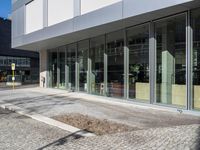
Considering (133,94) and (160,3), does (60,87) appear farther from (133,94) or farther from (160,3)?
(160,3)

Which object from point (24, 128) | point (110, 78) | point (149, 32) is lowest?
point (24, 128)

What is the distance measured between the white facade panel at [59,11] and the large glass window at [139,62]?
4.14 metres

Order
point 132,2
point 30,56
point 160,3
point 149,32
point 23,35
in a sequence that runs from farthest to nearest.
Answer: point 30,56
point 23,35
point 149,32
point 132,2
point 160,3

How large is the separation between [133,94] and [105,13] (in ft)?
13.5

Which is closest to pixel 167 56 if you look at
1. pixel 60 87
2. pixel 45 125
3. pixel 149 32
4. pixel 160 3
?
pixel 149 32

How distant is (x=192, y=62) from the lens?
10.9 m

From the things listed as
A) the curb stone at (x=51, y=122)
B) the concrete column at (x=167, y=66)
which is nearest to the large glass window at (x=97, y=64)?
the concrete column at (x=167, y=66)

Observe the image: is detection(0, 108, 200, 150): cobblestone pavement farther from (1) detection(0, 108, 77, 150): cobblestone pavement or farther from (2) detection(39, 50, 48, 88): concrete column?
(2) detection(39, 50, 48, 88): concrete column

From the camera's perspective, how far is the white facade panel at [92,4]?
13719 millimetres

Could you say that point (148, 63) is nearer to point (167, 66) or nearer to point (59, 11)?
point (167, 66)

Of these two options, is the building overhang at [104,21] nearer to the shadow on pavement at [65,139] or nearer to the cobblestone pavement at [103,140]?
the cobblestone pavement at [103,140]

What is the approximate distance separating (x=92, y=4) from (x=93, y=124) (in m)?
7.78

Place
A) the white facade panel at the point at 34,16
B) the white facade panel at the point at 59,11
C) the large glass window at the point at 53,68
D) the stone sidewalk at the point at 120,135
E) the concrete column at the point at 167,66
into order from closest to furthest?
1. the stone sidewalk at the point at 120,135
2. the concrete column at the point at 167,66
3. the white facade panel at the point at 59,11
4. the white facade panel at the point at 34,16
5. the large glass window at the point at 53,68

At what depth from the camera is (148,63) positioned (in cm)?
1320
